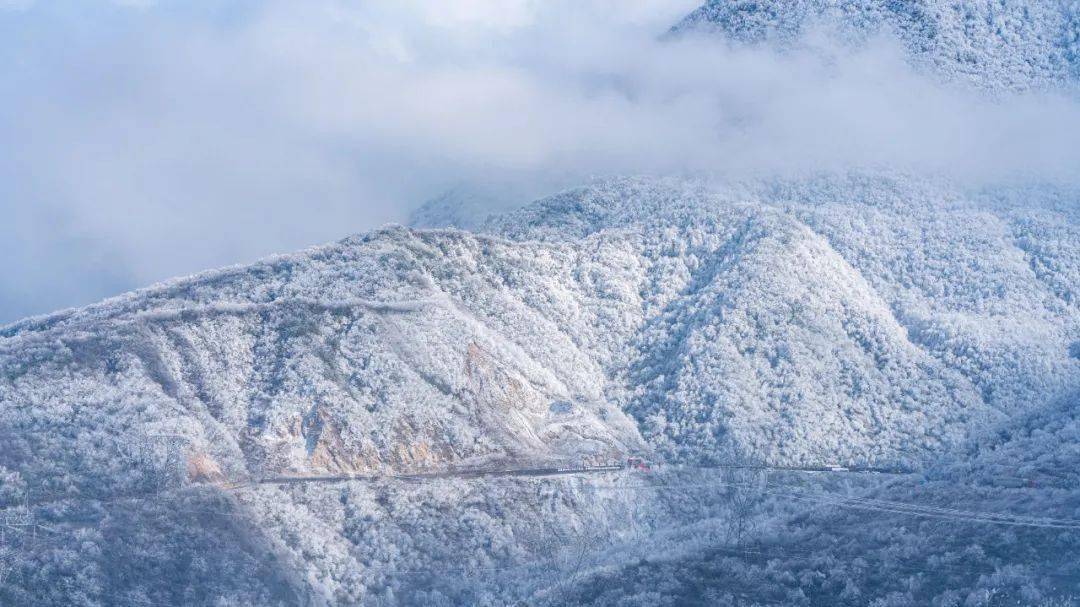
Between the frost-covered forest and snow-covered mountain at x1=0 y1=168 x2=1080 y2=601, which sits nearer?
the frost-covered forest

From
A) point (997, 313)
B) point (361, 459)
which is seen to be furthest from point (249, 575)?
point (997, 313)

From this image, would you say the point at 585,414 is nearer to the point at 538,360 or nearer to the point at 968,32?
the point at 538,360

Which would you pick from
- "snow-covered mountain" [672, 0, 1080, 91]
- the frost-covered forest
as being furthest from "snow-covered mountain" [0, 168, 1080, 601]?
"snow-covered mountain" [672, 0, 1080, 91]

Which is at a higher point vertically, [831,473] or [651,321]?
[651,321]

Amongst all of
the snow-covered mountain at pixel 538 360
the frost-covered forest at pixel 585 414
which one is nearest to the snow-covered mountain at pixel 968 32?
the frost-covered forest at pixel 585 414

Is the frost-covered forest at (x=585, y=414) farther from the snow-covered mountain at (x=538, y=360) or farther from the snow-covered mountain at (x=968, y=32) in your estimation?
the snow-covered mountain at (x=968, y=32)

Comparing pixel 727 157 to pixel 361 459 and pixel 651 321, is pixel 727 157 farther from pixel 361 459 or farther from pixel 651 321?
pixel 361 459

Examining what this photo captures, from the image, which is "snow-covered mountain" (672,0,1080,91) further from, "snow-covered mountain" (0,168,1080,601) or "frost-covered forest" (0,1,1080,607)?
"snow-covered mountain" (0,168,1080,601)

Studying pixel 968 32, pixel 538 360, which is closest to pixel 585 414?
pixel 538 360
